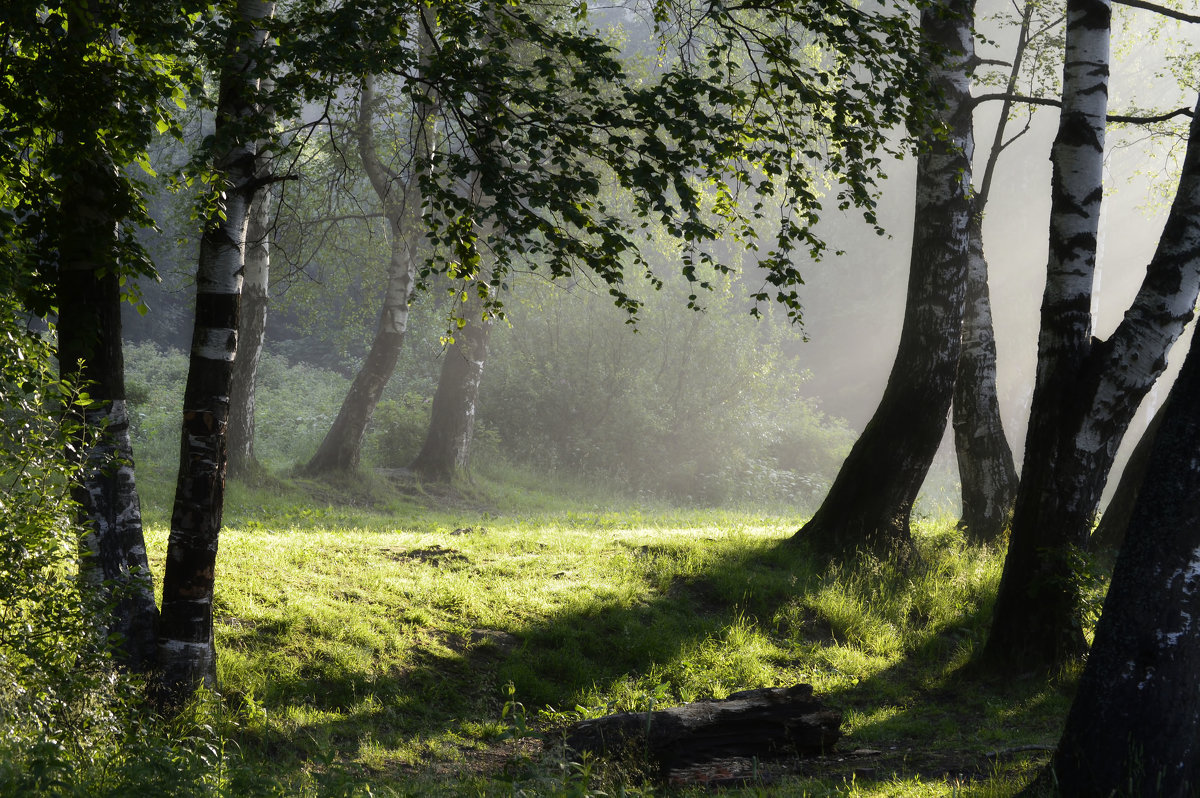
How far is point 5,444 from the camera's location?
15.1ft

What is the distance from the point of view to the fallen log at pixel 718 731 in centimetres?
552

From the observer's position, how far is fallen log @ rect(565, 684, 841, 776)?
18.1 feet

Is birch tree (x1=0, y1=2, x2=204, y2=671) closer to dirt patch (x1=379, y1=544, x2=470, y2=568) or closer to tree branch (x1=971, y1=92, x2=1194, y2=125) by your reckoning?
dirt patch (x1=379, y1=544, x2=470, y2=568)

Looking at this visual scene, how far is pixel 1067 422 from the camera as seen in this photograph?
6.98m

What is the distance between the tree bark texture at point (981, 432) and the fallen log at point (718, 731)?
5.67 metres

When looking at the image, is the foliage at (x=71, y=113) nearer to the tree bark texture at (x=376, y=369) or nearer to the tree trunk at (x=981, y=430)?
the tree trunk at (x=981, y=430)

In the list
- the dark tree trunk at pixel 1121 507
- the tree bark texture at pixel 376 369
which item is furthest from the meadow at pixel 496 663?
the tree bark texture at pixel 376 369

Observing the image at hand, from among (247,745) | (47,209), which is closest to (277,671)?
(247,745)

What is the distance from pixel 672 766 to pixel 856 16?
458 centimetres

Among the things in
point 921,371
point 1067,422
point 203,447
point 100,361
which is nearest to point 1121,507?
point 921,371

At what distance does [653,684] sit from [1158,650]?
426 cm

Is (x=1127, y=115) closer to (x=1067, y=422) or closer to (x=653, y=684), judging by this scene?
(x=1067, y=422)

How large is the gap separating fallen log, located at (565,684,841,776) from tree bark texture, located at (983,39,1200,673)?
2346mm

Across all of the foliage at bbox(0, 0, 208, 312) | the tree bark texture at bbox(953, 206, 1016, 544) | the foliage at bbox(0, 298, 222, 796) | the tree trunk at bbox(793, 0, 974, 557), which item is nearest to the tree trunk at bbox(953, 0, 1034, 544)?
the tree bark texture at bbox(953, 206, 1016, 544)
